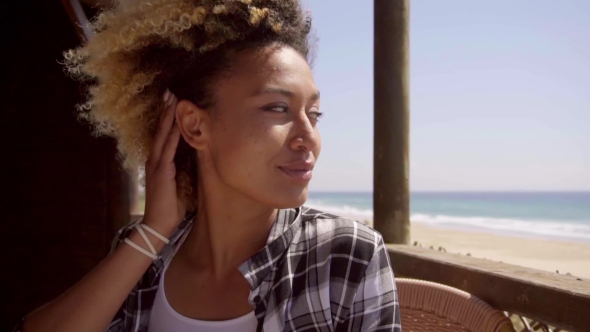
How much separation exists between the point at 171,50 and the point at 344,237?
773mm

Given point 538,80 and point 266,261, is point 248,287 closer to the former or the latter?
point 266,261

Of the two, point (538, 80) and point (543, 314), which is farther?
point (538, 80)

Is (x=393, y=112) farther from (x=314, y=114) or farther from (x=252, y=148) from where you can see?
(x=252, y=148)

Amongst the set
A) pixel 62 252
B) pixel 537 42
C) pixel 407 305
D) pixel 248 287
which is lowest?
pixel 62 252

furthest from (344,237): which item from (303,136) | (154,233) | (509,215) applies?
(509,215)

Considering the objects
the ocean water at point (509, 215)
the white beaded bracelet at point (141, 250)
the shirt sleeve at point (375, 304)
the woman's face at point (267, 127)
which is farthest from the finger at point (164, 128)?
the ocean water at point (509, 215)

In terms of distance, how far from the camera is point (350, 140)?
59500 mm

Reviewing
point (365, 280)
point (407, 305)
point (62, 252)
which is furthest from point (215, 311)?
point (62, 252)

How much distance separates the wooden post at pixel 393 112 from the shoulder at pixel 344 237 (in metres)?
1.14

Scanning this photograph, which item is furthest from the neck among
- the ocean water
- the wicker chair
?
the ocean water

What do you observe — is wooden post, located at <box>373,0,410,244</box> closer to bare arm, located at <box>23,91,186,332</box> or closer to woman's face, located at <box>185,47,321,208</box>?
woman's face, located at <box>185,47,321,208</box>

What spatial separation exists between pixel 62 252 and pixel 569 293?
3.24 metres

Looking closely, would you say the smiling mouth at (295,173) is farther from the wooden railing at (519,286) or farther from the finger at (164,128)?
the wooden railing at (519,286)

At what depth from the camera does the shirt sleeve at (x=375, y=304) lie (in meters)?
1.36
